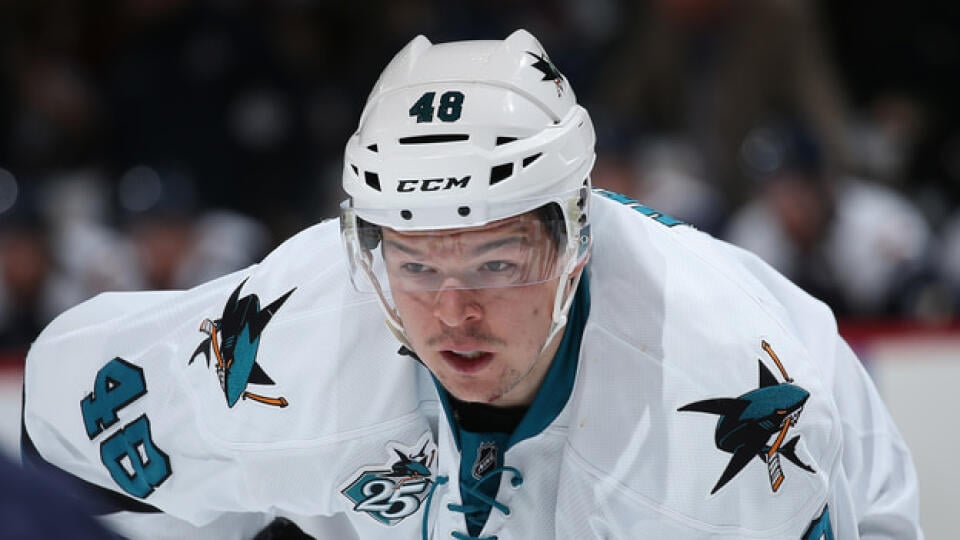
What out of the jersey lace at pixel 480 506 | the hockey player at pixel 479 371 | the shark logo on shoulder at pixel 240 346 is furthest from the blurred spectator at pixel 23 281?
the jersey lace at pixel 480 506

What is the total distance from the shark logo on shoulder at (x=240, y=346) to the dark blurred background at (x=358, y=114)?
247 centimetres

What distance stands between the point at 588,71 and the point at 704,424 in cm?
358

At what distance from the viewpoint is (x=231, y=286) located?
90.3 inches

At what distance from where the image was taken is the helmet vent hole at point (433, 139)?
6.22 feet

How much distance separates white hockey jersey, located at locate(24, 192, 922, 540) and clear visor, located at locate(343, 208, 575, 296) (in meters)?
0.16

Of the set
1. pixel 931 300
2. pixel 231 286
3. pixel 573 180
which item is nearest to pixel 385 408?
pixel 231 286

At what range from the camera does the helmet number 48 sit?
6.25ft

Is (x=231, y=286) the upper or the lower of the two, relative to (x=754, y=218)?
upper

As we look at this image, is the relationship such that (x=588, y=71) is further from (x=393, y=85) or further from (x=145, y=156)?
(x=393, y=85)

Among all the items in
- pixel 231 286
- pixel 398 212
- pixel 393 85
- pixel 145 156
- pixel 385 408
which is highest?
pixel 393 85

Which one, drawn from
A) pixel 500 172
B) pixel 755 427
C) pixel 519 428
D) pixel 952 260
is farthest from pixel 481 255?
pixel 952 260

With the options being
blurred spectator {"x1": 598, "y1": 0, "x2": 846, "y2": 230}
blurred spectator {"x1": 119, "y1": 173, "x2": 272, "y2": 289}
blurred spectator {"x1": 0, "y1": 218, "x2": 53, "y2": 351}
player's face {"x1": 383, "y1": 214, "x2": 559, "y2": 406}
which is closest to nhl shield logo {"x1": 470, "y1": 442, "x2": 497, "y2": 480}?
player's face {"x1": 383, "y1": 214, "x2": 559, "y2": 406}

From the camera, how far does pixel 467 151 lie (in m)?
1.88

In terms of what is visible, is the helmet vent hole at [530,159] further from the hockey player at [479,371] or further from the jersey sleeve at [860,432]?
the jersey sleeve at [860,432]
